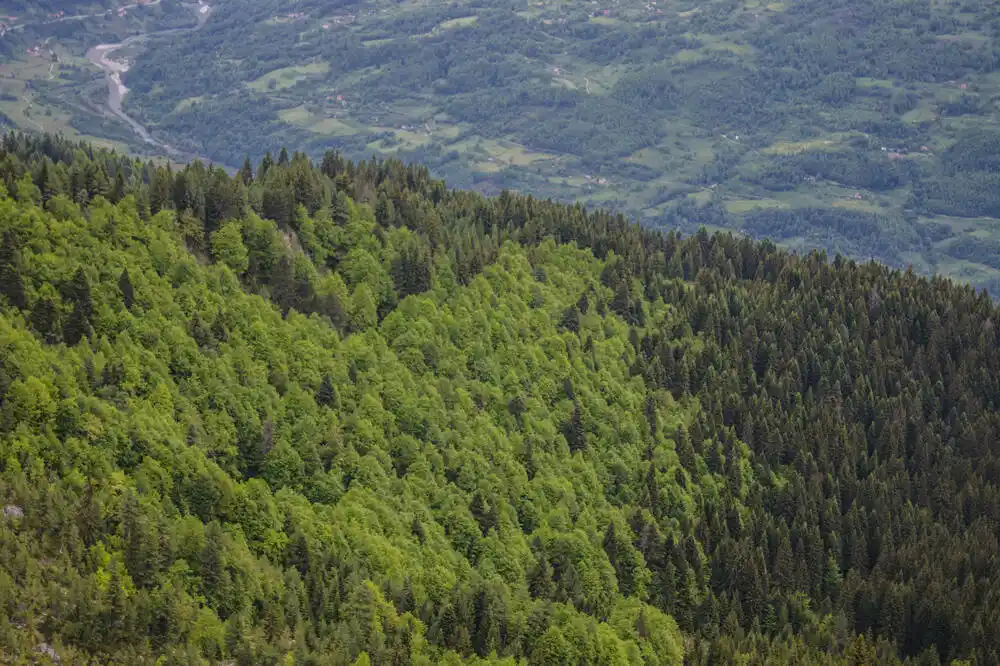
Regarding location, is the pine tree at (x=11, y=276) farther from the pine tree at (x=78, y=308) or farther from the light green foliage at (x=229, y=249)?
the light green foliage at (x=229, y=249)

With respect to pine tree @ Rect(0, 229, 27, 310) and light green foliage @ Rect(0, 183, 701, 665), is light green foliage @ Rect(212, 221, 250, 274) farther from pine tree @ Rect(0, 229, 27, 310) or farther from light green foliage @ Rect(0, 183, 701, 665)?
pine tree @ Rect(0, 229, 27, 310)

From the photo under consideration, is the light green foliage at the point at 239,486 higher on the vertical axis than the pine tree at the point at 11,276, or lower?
lower

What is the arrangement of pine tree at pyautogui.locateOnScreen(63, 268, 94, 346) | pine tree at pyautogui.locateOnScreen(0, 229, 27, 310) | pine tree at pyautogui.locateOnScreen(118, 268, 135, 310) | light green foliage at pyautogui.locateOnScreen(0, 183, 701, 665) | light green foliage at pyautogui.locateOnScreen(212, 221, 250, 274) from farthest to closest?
light green foliage at pyautogui.locateOnScreen(212, 221, 250, 274)
pine tree at pyautogui.locateOnScreen(118, 268, 135, 310)
pine tree at pyautogui.locateOnScreen(63, 268, 94, 346)
pine tree at pyautogui.locateOnScreen(0, 229, 27, 310)
light green foliage at pyautogui.locateOnScreen(0, 183, 701, 665)

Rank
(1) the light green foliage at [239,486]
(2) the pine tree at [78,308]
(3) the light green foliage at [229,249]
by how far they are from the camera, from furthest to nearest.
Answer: (3) the light green foliage at [229,249] < (2) the pine tree at [78,308] < (1) the light green foliage at [239,486]

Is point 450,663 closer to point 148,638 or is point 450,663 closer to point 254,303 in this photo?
point 148,638

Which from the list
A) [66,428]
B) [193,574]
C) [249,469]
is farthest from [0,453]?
[249,469]

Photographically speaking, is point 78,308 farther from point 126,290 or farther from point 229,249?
point 229,249

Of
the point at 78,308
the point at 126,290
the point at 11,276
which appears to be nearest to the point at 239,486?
the point at 78,308

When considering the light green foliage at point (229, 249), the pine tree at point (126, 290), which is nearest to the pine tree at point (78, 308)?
the pine tree at point (126, 290)

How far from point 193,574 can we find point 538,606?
170 feet

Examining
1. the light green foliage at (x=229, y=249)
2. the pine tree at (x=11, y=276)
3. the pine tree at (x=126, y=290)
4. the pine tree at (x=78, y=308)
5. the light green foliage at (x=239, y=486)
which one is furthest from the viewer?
the light green foliage at (x=229, y=249)

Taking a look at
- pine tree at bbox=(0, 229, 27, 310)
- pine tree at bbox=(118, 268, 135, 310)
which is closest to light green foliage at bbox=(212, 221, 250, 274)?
pine tree at bbox=(118, 268, 135, 310)

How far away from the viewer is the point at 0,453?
13850cm

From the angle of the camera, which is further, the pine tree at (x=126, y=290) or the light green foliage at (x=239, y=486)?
the pine tree at (x=126, y=290)
